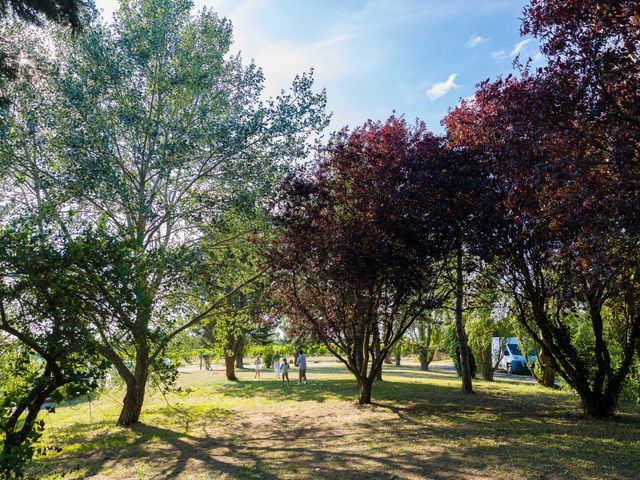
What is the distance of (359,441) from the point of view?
9.10m

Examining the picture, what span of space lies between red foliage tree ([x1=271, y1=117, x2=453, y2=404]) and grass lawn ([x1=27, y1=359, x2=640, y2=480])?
2.50 meters

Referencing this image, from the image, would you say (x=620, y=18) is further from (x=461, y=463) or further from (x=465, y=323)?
(x=465, y=323)

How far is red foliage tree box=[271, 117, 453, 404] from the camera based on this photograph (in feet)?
37.5

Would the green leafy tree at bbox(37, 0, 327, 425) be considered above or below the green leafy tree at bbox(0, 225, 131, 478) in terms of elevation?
above

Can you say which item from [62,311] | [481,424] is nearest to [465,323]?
[481,424]

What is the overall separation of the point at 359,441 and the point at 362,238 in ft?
15.7

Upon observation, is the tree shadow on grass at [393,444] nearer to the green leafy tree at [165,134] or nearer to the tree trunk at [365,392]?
the tree trunk at [365,392]

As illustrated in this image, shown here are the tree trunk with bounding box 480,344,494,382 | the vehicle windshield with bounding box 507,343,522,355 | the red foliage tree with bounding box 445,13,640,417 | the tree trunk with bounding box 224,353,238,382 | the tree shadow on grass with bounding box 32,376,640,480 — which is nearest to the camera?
the red foliage tree with bounding box 445,13,640,417

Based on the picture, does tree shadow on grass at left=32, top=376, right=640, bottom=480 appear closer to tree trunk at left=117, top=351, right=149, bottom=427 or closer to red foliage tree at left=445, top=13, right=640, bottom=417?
tree trunk at left=117, top=351, right=149, bottom=427

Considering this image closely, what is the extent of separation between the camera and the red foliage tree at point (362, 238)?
1142cm

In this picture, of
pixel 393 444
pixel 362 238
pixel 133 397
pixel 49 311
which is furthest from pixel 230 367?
pixel 49 311

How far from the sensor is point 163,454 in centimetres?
923

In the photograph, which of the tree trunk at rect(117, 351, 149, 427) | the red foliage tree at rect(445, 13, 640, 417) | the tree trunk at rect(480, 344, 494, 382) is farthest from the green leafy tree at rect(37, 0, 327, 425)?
the tree trunk at rect(480, 344, 494, 382)

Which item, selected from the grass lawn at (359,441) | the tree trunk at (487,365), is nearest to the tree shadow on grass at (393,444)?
the grass lawn at (359,441)
